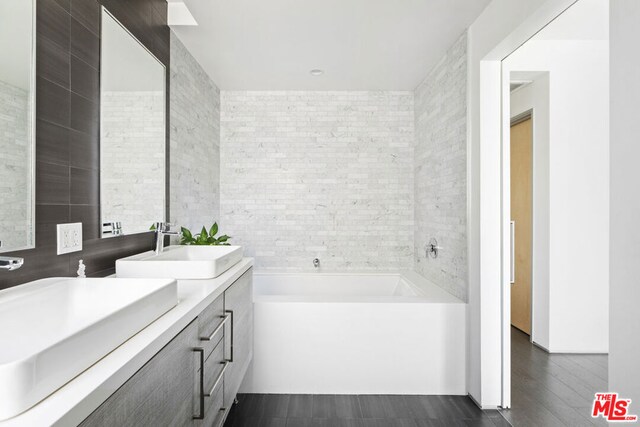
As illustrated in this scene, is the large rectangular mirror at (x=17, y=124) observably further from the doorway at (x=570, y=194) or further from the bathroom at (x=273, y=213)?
the doorway at (x=570, y=194)

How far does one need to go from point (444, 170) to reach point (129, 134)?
2292 millimetres

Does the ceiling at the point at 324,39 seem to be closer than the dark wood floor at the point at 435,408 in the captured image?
No

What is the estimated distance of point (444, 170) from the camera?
3.07 metres

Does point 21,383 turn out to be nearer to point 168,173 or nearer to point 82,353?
point 82,353

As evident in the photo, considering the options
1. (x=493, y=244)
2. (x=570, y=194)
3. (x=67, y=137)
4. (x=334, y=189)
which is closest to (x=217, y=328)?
(x=67, y=137)

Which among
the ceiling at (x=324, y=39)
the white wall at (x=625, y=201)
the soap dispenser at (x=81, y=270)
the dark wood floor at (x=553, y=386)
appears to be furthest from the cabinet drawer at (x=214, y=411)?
the ceiling at (x=324, y=39)

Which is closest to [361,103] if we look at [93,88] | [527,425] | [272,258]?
[272,258]

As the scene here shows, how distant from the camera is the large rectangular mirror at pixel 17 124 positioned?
124cm

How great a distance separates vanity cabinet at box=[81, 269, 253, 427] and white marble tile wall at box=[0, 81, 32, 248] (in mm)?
679

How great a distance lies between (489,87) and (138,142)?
2191 millimetres

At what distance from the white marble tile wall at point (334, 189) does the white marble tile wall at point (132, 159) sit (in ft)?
5.22

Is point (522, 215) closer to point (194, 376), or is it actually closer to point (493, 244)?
point (493, 244)

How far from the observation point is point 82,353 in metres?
0.79

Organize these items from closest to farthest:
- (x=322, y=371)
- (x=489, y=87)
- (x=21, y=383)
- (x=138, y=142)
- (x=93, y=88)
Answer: (x=21, y=383), (x=93, y=88), (x=138, y=142), (x=489, y=87), (x=322, y=371)
